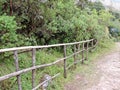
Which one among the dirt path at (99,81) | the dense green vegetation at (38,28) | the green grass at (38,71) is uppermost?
the dense green vegetation at (38,28)

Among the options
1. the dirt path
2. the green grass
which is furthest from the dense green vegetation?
the dirt path

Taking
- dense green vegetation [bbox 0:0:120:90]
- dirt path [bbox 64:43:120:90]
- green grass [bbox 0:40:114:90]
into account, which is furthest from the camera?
dirt path [bbox 64:43:120:90]

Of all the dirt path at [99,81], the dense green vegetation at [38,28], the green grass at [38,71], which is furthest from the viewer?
the dirt path at [99,81]

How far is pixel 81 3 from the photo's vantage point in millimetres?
13078

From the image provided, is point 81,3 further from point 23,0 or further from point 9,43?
point 9,43

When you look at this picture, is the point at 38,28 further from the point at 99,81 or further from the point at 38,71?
the point at 99,81

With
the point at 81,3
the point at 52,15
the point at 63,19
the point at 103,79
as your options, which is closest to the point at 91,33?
the point at 81,3

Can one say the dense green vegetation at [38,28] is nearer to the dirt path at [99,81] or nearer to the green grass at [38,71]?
the green grass at [38,71]

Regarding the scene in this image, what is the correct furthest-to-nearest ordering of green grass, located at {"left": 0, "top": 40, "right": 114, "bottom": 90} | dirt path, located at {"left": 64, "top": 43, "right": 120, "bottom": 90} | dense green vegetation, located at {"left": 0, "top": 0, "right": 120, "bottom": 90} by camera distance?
dirt path, located at {"left": 64, "top": 43, "right": 120, "bottom": 90}
dense green vegetation, located at {"left": 0, "top": 0, "right": 120, "bottom": 90}
green grass, located at {"left": 0, "top": 40, "right": 114, "bottom": 90}

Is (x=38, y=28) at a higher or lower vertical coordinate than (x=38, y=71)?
higher

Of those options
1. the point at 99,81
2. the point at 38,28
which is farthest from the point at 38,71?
the point at 38,28

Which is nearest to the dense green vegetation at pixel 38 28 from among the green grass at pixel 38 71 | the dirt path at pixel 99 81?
the green grass at pixel 38 71

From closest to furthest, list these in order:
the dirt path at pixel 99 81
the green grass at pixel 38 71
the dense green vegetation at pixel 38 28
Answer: the green grass at pixel 38 71 < the dense green vegetation at pixel 38 28 < the dirt path at pixel 99 81

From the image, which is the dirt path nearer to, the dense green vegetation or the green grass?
the green grass
